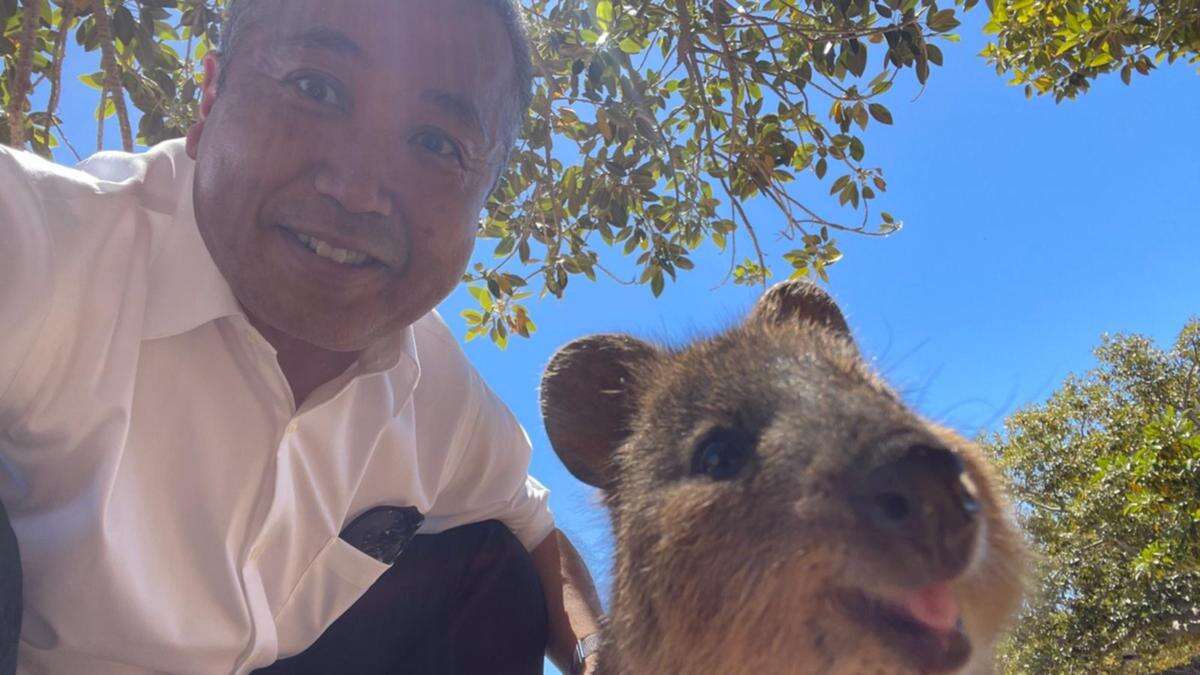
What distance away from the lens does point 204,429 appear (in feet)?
9.43

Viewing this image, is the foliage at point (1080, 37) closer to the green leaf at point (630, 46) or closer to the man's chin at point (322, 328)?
the green leaf at point (630, 46)

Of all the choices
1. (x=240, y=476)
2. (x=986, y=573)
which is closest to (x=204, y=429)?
(x=240, y=476)

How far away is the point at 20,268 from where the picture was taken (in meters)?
2.33

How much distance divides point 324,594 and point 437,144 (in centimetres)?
187

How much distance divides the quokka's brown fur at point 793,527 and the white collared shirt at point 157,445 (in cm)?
117

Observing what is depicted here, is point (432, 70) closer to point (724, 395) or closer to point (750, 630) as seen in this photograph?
point (724, 395)

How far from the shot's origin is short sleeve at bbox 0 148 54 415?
2299mm

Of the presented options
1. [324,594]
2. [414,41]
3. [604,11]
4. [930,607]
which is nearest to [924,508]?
[930,607]

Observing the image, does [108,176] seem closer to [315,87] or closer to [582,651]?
[315,87]

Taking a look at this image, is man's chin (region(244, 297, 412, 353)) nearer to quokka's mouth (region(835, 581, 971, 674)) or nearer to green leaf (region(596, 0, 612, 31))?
quokka's mouth (region(835, 581, 971, 674))

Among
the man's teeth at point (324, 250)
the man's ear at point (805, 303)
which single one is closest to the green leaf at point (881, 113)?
the man's ear at point (805, 303)

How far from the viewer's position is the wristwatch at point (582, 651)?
3.57 meters

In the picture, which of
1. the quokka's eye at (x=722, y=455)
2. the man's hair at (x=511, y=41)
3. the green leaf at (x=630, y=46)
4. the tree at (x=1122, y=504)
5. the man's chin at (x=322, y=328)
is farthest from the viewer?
the tree at (x=1122, y=504)

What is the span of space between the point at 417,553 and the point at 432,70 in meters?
2.11
